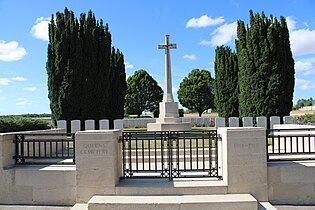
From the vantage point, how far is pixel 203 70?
5350 centimetres

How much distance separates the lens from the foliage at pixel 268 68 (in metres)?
18.7

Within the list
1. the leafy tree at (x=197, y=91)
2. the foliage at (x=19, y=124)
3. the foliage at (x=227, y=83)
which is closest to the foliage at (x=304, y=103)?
the leafy tree at (x=197, y=91)

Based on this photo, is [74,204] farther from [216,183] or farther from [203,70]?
[203,70]

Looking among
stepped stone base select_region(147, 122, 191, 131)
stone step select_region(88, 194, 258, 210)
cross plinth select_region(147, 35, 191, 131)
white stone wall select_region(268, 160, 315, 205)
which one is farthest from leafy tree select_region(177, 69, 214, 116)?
stone step select_region(88, 194, 258, 210)

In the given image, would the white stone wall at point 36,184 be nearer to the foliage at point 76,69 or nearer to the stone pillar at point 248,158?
the stone pillar at point 248,158

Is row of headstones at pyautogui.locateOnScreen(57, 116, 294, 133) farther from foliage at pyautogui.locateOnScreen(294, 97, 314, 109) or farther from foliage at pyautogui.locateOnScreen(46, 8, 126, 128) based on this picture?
foliage at pyautogui.locateOnScreen(294, 97, 314, 109)

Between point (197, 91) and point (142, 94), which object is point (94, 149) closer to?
point (142, 94)

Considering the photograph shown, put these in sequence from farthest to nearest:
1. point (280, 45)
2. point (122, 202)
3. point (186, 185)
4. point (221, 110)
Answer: point (221, 110)
point (280, 45)
point (186, 185)
point (122, 202)

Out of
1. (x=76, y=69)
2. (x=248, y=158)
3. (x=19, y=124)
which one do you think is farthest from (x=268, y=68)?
(x=19, y=124)

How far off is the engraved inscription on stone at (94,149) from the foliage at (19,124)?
489 cm

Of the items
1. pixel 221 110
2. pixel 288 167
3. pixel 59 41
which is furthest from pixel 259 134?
pixel 221 110

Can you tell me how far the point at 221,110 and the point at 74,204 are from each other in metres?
20.6

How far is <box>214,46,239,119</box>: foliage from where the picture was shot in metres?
24.7

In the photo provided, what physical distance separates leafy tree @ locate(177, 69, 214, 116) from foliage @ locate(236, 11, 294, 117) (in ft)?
103
